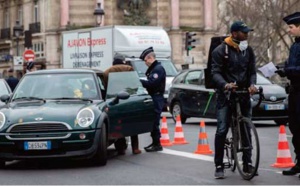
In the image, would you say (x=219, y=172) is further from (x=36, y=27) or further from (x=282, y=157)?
(x=36, y=27)

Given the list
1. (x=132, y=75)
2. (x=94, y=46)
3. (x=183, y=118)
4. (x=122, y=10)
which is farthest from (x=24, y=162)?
(x=122, y=10)

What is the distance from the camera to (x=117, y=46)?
31016 mm

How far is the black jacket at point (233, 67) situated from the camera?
10477mm

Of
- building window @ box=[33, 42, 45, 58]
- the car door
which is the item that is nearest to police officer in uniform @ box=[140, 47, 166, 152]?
the car door

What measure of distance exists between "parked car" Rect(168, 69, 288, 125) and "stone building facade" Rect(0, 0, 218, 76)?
41.0 metres

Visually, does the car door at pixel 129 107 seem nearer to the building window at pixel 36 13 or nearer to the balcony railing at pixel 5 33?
the building window at pixel 36 13

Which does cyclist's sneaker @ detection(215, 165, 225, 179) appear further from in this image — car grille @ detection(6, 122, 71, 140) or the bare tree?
the bare tree

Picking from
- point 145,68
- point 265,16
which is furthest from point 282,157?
point 265,16

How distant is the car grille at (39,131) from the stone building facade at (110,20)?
5201cm

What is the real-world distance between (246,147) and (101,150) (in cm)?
263

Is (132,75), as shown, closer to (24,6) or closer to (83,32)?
(83,32)

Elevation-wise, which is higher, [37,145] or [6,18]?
[6,18]

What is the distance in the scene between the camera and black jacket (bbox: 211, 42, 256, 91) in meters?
10.5

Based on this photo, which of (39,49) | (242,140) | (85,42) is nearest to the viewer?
(242,140)
